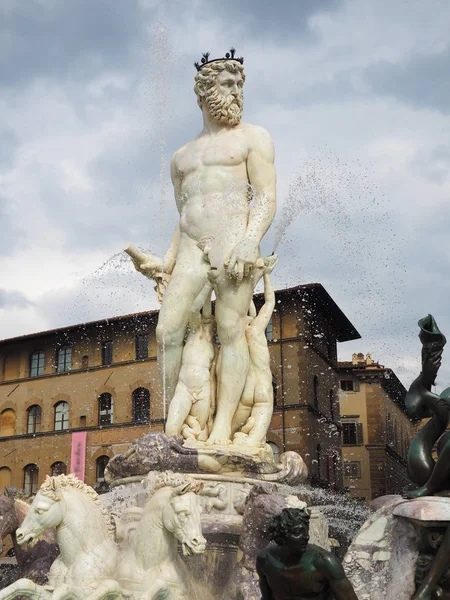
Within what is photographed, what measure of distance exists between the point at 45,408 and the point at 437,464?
4599cm

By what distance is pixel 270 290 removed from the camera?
923 centimetres

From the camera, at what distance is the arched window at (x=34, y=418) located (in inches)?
1953

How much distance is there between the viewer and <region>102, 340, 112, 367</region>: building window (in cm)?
4744

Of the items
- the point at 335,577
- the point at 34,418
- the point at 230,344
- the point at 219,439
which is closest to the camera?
the point at 335,577

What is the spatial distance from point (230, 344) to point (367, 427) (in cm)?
5081

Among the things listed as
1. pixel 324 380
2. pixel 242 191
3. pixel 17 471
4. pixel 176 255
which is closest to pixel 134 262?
pixel 176 255

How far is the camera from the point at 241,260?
8430 millimetres

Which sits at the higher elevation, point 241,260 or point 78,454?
point 78,454

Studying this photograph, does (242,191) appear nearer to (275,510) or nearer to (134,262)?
(134,262)

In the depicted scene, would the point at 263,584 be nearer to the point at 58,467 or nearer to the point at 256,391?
the point at 256,391

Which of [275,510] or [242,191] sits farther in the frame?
[242,191]

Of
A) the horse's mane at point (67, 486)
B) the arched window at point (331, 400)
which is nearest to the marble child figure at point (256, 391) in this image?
the horse's mane at point (67, 486)

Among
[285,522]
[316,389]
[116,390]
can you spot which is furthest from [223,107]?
[116,390]

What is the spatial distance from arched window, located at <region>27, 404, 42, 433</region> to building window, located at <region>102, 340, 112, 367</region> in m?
5.20
